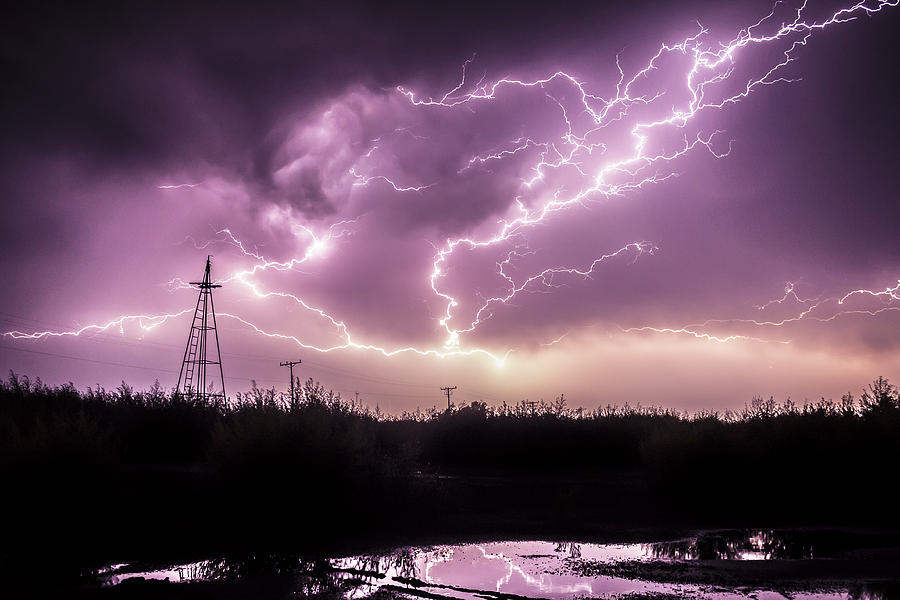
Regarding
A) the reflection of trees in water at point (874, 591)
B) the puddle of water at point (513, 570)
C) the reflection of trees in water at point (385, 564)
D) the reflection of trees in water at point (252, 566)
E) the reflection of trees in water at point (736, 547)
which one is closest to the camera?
the reflection of trees in water at point (874, 591)

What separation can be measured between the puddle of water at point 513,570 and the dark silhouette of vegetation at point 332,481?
3.00ft

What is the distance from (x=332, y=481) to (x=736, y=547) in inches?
205

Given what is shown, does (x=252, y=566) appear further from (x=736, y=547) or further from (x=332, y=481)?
(x=736, y=547)

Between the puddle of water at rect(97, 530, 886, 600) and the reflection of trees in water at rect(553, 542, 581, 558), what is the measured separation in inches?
0.4

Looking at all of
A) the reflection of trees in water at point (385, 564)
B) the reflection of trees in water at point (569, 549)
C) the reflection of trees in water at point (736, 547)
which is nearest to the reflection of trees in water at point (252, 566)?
the reflection of trees in water at point (385, 564)

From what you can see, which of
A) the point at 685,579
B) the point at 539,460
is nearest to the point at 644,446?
the point at 539,460

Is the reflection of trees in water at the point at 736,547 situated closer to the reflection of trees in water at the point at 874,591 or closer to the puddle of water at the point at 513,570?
the puddle of water at the point at 513,570

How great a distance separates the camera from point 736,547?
769cm

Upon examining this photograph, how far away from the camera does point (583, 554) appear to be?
281 inches

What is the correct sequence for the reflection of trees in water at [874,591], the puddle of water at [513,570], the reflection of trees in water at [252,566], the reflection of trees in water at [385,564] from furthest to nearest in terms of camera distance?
1. the reflection of trees in water at [385,564]
2. the reflection of trees in water at [252,566]
3. the puddle of water at [513,570]
4. the reflection of trees in water at [874,591]

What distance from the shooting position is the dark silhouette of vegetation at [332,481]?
26.2 ft

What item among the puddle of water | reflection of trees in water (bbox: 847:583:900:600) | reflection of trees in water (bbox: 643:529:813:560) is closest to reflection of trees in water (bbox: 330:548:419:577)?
the puddle of water

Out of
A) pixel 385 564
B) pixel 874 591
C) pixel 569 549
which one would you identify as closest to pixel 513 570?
pixel 385 564

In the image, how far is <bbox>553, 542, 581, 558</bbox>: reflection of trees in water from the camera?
23.3 feet
